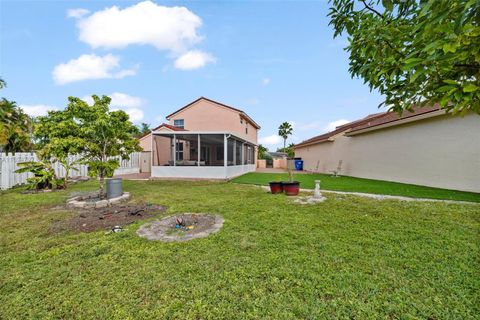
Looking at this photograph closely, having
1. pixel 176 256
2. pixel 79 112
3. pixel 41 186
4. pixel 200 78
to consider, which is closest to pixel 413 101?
pixel 176 256

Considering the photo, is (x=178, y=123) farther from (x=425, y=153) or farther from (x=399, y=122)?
(x=425, y=153)

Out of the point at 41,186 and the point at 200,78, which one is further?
the point at 200,78

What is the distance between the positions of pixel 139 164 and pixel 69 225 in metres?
15.9

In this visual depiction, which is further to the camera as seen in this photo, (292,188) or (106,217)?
(292,188)

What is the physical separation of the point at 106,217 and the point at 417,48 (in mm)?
6438

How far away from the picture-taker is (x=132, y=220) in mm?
5250

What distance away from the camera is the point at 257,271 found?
113 inches

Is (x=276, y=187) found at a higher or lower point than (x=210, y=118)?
lower

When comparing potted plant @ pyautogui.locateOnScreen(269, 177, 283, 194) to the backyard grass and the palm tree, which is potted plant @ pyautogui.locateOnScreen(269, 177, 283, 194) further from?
the palm tree

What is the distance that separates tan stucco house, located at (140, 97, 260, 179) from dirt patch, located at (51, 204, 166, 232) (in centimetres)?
664

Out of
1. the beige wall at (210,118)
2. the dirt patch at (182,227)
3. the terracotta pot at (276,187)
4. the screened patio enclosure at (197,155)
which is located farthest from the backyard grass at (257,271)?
the beige wall at (210,118)

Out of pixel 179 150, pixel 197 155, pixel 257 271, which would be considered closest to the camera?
pixel 257 271

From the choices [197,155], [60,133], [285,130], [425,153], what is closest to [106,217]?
[60,133]

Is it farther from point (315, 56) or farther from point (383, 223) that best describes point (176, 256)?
point (315, 56)
